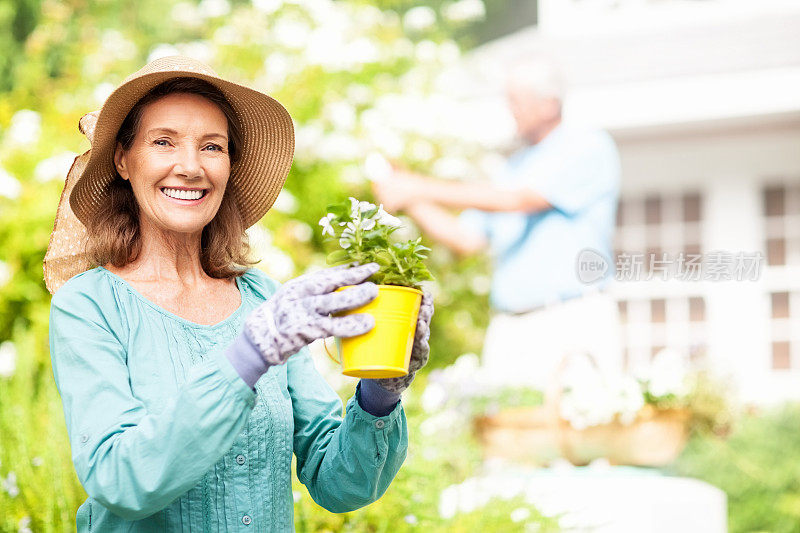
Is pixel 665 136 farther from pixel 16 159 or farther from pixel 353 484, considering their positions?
pixel 353 484

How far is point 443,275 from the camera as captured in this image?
6.81 m

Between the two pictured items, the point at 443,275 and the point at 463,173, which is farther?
the point at 443,275

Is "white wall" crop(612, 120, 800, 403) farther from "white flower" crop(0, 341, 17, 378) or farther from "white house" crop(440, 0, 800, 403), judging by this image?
"white flower" crop(0, 341, 17, 378)

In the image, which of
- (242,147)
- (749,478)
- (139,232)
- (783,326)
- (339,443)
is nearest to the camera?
(339,443)

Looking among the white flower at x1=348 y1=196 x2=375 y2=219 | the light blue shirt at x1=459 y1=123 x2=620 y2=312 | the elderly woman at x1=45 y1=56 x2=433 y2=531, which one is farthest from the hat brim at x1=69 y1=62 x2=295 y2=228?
the light blue shirt at x1=459 y1=123 x2=620 y2=312

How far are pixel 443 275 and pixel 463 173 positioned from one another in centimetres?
82

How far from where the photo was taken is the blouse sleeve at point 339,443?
169 cm

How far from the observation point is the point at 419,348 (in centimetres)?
161

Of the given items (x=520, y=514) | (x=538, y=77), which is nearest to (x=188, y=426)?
(x=520, y=514)

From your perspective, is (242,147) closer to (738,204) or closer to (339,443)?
(339,443)

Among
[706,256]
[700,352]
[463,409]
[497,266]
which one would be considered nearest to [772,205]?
[706,256]

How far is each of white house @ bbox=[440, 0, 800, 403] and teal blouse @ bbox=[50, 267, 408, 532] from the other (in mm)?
5320

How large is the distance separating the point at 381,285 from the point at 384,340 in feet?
0.29

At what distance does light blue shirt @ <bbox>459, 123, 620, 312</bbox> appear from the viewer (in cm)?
484
